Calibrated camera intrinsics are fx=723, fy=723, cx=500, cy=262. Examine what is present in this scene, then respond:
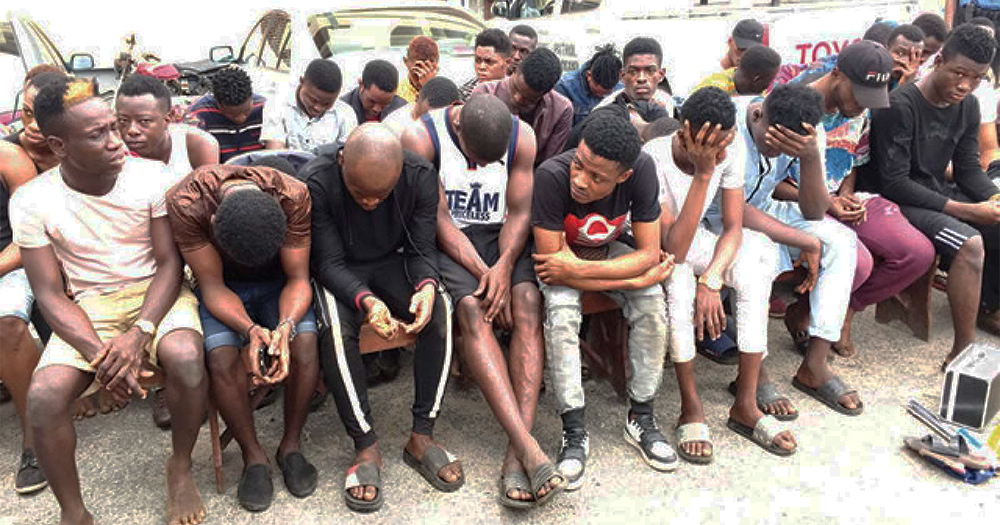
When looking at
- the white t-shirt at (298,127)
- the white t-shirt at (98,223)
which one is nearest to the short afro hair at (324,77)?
the white t-shirt at (298,127)

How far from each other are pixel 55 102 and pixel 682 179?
2470 millimetres

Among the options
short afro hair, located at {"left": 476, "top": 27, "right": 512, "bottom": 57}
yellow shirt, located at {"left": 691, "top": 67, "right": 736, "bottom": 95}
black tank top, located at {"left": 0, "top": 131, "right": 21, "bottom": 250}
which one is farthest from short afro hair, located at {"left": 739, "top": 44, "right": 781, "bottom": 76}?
black tank top, located at {"left": 0, "top": 131, "right": 21, "bottom": 250}

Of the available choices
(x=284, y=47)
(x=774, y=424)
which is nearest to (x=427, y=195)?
(x=774, y=424)

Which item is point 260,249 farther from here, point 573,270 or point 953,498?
point 953,498

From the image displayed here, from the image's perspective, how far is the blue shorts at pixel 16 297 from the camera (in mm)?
2785

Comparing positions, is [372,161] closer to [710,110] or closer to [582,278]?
[582,278]

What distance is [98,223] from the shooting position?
270 cm

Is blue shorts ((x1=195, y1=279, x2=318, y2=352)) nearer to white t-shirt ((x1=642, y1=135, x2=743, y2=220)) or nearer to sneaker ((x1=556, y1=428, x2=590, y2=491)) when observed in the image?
sneaker ((x1=556, y1=428, x2=590, y2=491))

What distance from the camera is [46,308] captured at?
254cm

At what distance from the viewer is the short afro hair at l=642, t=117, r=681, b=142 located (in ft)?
11.6

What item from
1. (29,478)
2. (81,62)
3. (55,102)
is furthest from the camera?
(81,62)

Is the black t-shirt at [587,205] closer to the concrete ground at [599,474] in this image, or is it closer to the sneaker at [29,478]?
the concrete ground at [599,474]

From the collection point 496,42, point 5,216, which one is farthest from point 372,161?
point 496,42

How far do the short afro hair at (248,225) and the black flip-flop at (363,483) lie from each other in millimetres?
877
